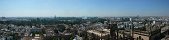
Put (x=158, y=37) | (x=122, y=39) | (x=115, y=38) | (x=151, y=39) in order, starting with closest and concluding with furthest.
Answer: (x=115, y=38) → (x=122, y=39) → (x=151, y=39) → (x=158, y=37)

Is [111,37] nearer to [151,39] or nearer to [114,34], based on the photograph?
[114,34]

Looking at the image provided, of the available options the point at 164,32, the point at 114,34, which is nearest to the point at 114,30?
the point at 114,34

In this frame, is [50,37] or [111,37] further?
[50,37]

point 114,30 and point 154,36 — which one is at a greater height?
point 114,30

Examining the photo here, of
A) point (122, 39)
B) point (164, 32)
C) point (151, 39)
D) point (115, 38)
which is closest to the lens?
point (115, 38)

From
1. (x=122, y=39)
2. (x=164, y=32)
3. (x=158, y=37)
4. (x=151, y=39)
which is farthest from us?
(x=164, y=32)

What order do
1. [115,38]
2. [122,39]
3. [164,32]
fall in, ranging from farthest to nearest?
[164,32] → [122,39] → [115,38]

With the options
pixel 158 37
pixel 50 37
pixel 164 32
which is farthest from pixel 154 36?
pixel 50 37

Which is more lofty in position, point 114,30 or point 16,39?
point 114,30

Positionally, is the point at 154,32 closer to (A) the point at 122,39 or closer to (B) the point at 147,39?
(B) the point at 147,39
